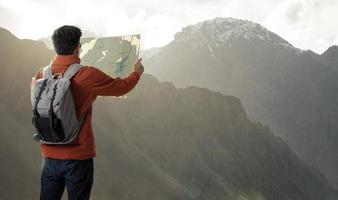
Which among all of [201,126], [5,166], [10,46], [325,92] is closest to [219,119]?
[201,126]

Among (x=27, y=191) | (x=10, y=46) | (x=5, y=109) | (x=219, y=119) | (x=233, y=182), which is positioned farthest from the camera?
(x=219, y=119)

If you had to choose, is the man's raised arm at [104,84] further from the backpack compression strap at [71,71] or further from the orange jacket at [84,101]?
the backpack compression strap at [71,71]

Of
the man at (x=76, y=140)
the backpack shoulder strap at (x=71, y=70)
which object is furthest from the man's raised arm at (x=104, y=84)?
the backpack shoulder strap at (x=71, y=70)

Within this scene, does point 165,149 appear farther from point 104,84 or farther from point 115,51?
point 104,84

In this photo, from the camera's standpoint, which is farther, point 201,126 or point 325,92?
point 325,92

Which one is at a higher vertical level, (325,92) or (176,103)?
(325,92)

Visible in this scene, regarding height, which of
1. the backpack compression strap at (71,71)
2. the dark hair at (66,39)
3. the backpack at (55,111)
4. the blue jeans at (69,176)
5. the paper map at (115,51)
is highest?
the paper map at (115,51)

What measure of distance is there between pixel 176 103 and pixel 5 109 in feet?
141

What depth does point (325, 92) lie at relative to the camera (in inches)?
7470

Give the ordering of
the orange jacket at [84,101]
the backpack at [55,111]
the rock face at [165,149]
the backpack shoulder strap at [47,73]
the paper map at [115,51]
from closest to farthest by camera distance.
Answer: the backpack at [55,111] < the orange jacket at [84,101] < the backpack shoulder strap at [47,73] < the paper map at [115,51] < the rock face at [165,149]

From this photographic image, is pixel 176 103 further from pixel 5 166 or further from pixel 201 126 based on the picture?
pixel 5 166

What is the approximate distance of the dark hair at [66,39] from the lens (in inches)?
194

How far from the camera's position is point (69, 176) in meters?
4.79

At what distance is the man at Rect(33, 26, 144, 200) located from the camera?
15.7 feet
